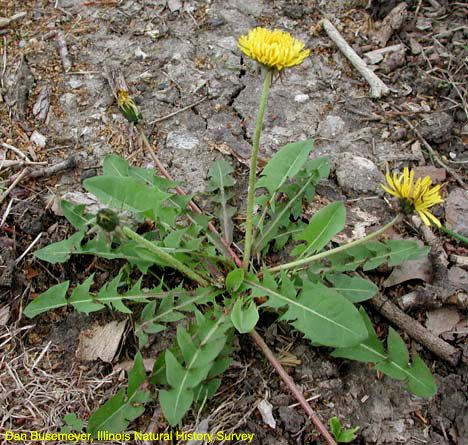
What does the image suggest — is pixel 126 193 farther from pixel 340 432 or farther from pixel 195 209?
pixel 340 432

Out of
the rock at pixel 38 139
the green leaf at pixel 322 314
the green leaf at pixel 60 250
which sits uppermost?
the rock at pixel 38 139

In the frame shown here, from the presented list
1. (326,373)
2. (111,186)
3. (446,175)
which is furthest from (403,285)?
(111,186)

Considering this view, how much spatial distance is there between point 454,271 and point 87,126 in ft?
7.50

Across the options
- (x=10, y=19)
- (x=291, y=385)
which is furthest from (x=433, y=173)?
(x=10, y=19)

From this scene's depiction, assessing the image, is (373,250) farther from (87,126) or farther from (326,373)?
(87,126)

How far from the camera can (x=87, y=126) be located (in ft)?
10.7

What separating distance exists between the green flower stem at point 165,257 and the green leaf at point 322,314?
35 cm

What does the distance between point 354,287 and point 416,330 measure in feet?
1.20

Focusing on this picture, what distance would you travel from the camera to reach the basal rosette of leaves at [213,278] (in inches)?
84.4

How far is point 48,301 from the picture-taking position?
241 centimetres

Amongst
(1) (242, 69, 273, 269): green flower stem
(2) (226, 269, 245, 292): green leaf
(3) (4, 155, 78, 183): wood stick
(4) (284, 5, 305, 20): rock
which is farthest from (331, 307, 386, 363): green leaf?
(4) (284, 5, 305, 20): rock

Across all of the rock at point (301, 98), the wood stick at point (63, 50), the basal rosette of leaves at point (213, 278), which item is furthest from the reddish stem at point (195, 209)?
the wood stick at point (63, 50)

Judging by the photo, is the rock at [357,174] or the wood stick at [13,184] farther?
the rock at [357,174]

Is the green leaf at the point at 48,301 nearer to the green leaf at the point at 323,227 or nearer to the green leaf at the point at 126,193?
the green leaf at the point at 126,193
